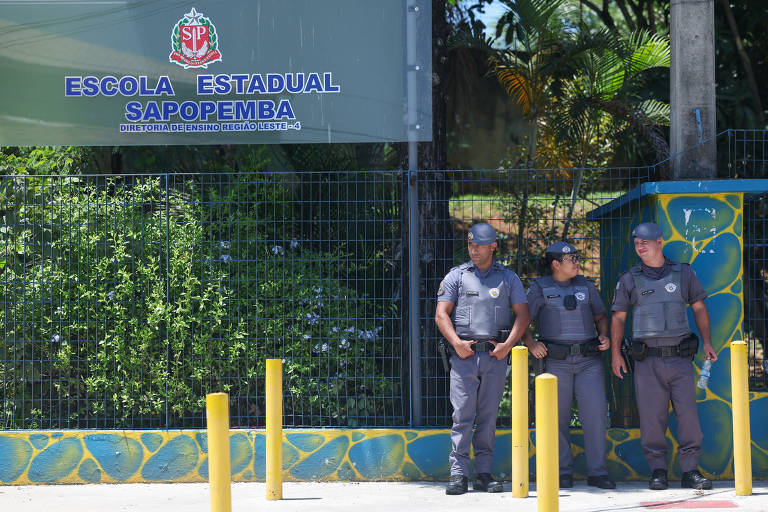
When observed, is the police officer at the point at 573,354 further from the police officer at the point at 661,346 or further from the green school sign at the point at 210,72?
the green school sign at the point at 210,72

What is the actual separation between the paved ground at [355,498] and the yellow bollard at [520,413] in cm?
29

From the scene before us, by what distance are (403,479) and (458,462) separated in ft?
2.14

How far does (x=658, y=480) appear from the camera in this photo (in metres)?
6.30

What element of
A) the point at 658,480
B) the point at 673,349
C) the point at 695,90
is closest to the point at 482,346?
the point at 673,349

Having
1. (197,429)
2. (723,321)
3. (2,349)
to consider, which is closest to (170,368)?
(197,429)

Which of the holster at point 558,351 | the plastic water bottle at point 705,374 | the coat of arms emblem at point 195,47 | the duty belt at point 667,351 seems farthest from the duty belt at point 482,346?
the coat of arms emblem at point 195,47

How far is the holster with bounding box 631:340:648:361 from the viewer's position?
6285mm

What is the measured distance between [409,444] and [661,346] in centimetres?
213

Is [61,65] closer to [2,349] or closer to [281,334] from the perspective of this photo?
[2,349]

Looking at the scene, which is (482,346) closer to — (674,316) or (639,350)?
(639,350)

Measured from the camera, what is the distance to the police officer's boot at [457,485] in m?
6.24

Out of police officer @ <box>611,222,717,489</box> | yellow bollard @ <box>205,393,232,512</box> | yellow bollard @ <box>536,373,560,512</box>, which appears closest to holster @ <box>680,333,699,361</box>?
A: police officer @ <box>611,222,717,489</box>

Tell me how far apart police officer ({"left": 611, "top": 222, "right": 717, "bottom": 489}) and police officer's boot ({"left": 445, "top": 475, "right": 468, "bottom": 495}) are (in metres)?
1.43

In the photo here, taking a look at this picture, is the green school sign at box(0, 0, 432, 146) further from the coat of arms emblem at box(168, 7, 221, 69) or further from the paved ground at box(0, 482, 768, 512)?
the paved ground at box(0, 482, 768, 512)
